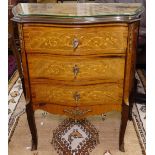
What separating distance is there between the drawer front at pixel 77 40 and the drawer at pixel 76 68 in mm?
47

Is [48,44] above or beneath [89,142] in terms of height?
above

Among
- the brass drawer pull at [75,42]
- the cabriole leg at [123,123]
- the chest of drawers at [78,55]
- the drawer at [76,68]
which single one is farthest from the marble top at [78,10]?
the cabriole leg at [123,123]

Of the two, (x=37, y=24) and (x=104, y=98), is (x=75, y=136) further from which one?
(x=37, y=24)

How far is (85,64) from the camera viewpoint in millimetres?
1571

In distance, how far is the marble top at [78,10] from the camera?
4.81 feet

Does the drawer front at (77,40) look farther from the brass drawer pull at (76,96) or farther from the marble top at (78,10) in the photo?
the brass drawer pull at (76,96)

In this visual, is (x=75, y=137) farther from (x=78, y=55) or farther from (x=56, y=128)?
(x=78, y=55)

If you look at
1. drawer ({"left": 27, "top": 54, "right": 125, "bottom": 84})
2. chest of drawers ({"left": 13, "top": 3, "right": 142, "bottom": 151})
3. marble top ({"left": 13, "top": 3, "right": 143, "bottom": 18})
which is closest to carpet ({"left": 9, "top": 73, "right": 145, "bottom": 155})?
chest of drawers ({"left": 13, "top": 3, "right": 142, "bottom": 151})

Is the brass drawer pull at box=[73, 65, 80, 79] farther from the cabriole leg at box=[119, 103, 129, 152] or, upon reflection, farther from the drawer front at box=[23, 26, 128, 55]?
the cabriole leg at box=[119, 103, 129, 152]

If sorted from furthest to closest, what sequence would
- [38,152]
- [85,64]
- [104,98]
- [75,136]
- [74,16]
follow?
[75,136] → [38,152] → [104,98] → [85,64] → [74,16]

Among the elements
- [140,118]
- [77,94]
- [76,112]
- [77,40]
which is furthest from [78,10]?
[140,118]
